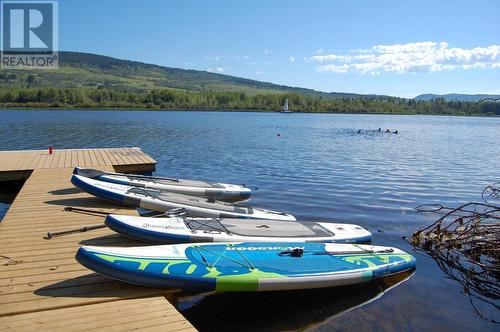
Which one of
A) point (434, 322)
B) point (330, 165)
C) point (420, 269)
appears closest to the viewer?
point (434, 322)

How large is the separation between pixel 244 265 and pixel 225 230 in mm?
1663

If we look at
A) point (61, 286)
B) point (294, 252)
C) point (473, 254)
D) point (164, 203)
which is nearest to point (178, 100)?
point (164, 203)

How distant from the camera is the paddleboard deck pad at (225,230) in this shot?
22.7 ft

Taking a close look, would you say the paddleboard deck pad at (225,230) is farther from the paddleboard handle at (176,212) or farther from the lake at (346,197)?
the lake at (346,197)

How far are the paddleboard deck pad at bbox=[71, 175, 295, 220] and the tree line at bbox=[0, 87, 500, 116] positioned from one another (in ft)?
301

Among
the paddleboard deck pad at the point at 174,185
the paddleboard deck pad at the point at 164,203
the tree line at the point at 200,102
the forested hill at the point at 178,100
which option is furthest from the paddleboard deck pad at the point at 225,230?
the tree line at the point at 200,102

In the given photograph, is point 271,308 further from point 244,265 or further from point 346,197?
point 346,197

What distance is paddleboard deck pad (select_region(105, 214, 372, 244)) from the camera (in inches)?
273

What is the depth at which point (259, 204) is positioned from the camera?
13078mm

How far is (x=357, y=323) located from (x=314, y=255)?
3.80 ft

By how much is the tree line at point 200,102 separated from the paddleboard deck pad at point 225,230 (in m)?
94.7

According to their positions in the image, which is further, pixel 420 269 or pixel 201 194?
pixel 201 194

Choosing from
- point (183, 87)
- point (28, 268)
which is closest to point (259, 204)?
point (28, 268)

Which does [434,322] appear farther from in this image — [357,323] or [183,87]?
[183,87]
